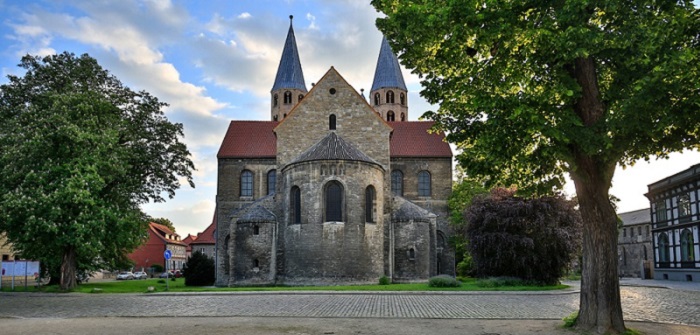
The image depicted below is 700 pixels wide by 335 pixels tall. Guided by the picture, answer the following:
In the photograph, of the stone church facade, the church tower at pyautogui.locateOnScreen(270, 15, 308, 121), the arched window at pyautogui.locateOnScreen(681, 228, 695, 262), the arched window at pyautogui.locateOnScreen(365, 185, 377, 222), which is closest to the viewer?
the stone church facade

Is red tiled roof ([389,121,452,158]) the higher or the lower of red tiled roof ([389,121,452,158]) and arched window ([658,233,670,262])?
the higher

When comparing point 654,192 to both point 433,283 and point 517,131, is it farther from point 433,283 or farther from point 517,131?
point 517,131

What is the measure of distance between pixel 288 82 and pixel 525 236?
135ft

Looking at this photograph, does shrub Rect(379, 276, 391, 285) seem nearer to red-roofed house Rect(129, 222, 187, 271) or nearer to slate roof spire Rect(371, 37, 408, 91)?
slate roof spire Rect(371, 37, 408, 91)

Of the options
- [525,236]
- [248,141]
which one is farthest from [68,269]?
[525,236]

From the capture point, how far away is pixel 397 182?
149 feet

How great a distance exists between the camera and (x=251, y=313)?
1795cm

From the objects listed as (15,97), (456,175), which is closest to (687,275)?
(456,175)

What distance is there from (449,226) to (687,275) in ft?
56.5

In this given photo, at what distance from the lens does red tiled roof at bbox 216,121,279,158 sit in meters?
45.4

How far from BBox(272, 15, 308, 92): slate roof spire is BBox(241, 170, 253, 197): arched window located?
22308mm

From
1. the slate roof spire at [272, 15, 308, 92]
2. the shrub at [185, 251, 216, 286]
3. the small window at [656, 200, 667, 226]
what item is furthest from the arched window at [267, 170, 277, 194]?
the small window at [656, 200, 667, 226]

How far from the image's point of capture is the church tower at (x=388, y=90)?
65812mm

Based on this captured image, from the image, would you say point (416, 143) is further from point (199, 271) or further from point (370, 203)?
point (199, 271)
